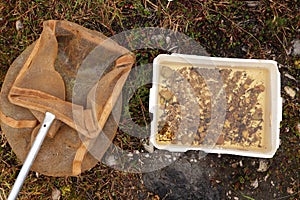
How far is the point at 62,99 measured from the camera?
5.48 feet

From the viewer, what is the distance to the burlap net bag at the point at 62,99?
1.62 metres

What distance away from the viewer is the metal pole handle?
5.08 ft

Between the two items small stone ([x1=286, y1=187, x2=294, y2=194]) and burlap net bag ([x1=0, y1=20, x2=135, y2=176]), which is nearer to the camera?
burlap net bag ([x1=0, y1=20, x2=135, y2=176])

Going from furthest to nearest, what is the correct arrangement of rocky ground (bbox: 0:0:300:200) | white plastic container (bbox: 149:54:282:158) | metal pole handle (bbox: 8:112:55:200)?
rocky ground (bbox: 0:0:300:200), white plastic container (bbox: 149:54:282:158), metal pole handle (bbox: 8:112:55:200)

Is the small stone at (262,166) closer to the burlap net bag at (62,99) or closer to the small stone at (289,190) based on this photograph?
the small stone at (289,190)

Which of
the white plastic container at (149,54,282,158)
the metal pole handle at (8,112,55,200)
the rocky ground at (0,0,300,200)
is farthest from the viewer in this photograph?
the rocky ground at (0,0,300,200)

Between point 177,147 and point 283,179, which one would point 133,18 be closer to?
point 177,147

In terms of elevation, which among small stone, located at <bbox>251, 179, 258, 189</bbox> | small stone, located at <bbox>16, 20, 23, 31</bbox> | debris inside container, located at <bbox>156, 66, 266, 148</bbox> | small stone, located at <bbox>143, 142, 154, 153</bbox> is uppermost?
small stone, located at <bbox>16, 20, 23, 31</bbox>

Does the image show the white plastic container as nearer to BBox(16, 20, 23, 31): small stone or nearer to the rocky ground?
the rocky ground

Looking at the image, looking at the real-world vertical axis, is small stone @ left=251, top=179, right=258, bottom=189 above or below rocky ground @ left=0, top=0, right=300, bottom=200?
below

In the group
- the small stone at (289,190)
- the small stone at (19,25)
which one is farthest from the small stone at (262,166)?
the small stone at (19,25)

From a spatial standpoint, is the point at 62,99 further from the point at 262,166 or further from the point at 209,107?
the point at 262,166

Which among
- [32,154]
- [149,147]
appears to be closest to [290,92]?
[149,147]

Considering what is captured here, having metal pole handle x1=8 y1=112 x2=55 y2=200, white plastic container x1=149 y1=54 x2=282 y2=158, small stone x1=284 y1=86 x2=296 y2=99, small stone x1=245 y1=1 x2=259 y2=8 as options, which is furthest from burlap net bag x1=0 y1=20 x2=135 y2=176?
small stone x1=284 y1=86 x2=296 y2=99
